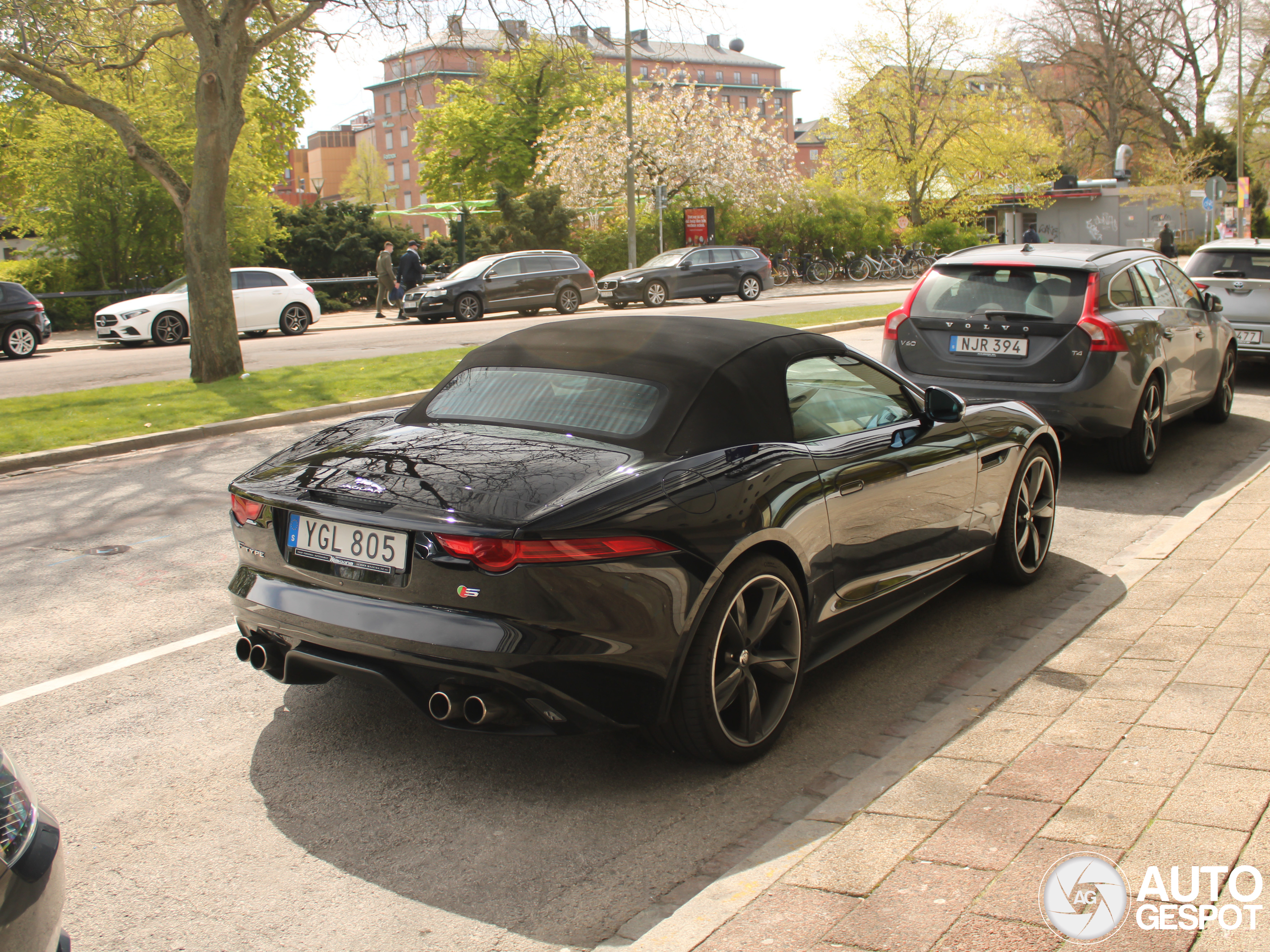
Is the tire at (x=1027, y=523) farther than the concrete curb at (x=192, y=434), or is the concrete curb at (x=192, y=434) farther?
the concrete curb at (x=192, y=434)

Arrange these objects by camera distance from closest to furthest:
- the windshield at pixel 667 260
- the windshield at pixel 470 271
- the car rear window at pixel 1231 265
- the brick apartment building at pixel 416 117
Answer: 1. the car rear window at pixel 1231 265
2. the windshield at pixel 470 271
3. the windshield at pixel 667 260
4. the brick apartment building at pixel 416 117

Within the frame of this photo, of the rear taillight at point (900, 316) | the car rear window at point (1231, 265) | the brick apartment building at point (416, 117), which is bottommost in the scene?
the rear taillight at point (900, 316)

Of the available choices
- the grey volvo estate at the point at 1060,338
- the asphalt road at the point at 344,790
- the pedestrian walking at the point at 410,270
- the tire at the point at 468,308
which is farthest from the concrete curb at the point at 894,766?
the pedestrian walking at the point at 410,270

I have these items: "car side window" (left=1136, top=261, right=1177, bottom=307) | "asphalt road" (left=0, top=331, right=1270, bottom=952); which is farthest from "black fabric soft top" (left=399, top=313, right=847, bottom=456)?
"car side window" (left=1136, top=261, right=1177, bottom=307)

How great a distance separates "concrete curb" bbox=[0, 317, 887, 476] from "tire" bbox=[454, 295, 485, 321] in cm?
1498

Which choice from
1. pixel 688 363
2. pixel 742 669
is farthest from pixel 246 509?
pixel 742 669

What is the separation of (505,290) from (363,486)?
25418mm

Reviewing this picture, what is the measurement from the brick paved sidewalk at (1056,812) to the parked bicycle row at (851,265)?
41243mm

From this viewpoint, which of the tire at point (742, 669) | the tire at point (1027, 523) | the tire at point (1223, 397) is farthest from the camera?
the tire at point (1223, 397)

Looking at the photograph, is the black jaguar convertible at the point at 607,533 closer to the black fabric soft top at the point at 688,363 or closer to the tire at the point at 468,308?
the black fabric soft top at the point at 688,363

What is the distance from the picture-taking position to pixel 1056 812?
3217mm

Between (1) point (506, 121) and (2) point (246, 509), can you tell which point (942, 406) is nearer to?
(2) point (246, 509)

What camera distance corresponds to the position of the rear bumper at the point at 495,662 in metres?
3.29

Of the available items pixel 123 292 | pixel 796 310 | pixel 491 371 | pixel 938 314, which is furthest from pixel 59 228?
pixel 491 371
